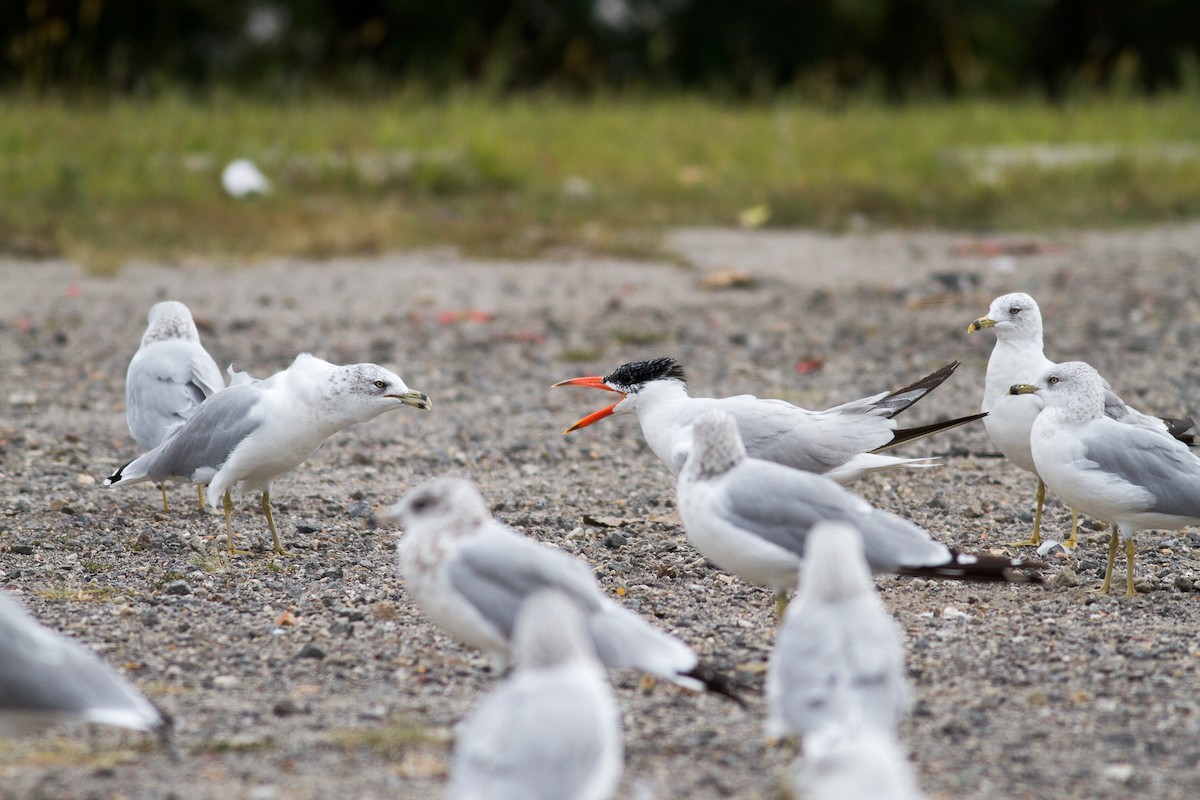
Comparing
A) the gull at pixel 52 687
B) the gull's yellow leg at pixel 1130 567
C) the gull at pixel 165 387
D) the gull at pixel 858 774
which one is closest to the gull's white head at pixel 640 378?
the gull at pixel 165 387

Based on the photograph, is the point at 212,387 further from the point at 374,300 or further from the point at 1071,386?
the point at 374,300

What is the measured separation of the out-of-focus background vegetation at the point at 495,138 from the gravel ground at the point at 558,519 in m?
0.78

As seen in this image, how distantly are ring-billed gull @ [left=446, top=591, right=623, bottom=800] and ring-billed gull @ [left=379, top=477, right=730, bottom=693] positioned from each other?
50 centimetres

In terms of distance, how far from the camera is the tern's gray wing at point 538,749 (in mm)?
2773

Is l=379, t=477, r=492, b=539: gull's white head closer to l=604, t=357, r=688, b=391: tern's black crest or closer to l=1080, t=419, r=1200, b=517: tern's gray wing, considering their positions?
l=604, t=357, r=688, b=391: tern's black crest

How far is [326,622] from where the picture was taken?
4.52 metres

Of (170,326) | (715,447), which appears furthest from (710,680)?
(170,326)

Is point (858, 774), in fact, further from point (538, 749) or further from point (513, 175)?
point (513, 175)

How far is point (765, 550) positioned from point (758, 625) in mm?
575

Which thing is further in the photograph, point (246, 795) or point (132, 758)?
point (132, 758)

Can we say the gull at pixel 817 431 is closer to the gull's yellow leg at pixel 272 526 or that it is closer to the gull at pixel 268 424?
the gull at pixel 268 424

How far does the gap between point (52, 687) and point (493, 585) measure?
1023 mm

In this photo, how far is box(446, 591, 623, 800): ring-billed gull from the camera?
278 centimetres

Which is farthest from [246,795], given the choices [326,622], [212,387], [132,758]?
[212,387]
